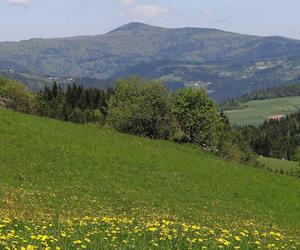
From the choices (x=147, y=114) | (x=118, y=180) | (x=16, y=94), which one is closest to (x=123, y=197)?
(x=118, y=180)

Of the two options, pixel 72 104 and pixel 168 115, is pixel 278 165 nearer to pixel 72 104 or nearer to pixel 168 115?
pixel 72 104

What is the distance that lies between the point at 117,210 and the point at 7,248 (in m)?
16.6

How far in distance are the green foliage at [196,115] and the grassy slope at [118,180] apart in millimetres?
36117

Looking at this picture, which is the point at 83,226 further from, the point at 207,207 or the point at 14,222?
the point at 207,207

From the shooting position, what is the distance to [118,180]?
1442 inches

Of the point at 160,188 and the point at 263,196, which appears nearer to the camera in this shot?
the point at 160,188

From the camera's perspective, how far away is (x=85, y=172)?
120 ft

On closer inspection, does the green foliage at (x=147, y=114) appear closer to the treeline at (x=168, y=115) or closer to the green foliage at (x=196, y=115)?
the treeline at (x=168, y=115)

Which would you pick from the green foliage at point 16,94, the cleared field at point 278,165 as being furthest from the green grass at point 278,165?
the green foliage at point 16,94

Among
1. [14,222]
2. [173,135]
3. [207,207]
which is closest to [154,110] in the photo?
[173,135]

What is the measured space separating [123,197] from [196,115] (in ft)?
204

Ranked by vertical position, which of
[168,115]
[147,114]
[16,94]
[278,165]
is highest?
[16,94]

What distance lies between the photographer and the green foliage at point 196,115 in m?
91.1

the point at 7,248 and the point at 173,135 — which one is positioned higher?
the point at 7,248
